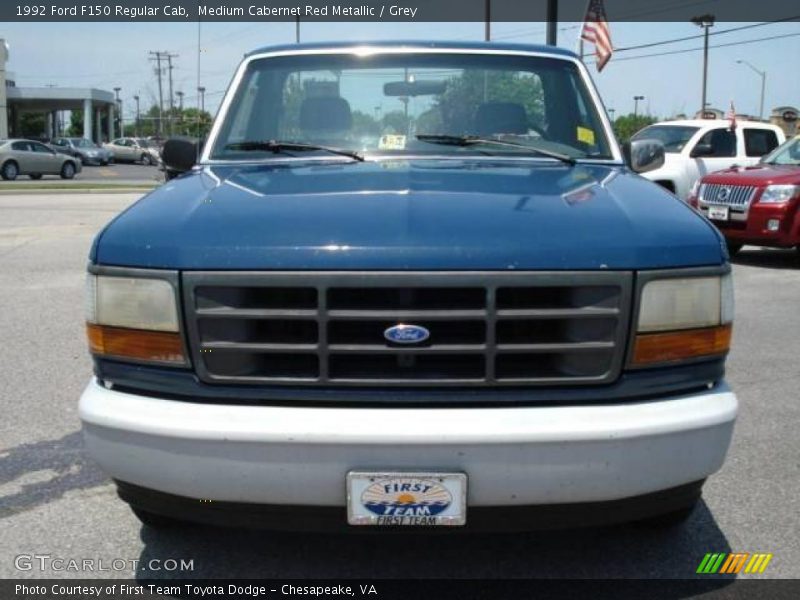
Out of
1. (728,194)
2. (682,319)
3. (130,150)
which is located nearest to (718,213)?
(728,194)

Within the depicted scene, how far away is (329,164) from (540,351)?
143cm

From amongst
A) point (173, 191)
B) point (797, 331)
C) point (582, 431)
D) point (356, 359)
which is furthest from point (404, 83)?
point (797, 331)

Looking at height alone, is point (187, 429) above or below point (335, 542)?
above

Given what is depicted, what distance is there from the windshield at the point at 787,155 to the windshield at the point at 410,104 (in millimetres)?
8554

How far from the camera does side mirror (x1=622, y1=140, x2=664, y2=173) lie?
14.0 ft

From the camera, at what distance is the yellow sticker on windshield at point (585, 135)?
4086 millimetres

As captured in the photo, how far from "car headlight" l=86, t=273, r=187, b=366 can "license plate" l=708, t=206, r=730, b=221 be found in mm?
9821

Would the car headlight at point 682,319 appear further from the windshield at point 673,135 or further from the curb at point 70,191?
the curb at point 70,191

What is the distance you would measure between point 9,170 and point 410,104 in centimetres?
3128

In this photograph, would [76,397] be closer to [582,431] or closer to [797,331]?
[582,431]

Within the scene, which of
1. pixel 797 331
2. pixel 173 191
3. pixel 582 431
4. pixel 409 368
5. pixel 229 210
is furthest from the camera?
pixel 797 331

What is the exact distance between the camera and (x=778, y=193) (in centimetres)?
1078

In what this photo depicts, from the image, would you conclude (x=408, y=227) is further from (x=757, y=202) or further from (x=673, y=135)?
(x=673, y=135)

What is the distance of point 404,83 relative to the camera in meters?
4.30
